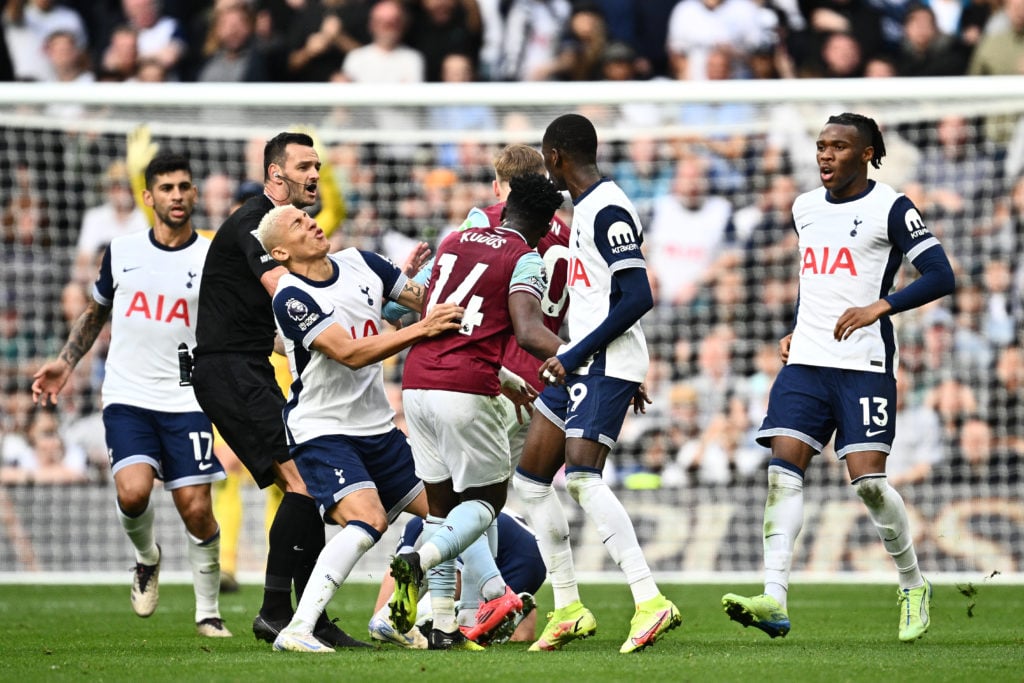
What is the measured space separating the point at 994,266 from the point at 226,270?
7.69 m

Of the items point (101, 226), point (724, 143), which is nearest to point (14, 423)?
point (101, 226)

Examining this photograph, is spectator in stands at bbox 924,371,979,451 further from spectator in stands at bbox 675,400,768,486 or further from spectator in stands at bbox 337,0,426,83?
spectator in stands at bbox 337,0,426,83

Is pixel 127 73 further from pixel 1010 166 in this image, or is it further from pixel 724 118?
pixel 1010 166

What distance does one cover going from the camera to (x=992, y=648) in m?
6.86

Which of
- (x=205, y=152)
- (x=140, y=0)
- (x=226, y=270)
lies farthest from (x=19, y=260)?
(x=226, y=270)

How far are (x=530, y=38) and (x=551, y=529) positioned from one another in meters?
9.38

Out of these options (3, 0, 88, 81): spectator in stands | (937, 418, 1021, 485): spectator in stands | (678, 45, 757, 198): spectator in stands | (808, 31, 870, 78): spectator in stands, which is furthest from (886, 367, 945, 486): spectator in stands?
(3, 0, 88, 81): spectator in stands

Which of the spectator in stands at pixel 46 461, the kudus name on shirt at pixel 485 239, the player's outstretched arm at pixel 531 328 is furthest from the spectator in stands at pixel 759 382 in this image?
the player's outstretched arm at pixel 531 328

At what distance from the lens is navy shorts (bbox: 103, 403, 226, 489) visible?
8570mm

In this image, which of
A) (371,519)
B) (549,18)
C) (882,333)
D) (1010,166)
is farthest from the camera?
(549,18)

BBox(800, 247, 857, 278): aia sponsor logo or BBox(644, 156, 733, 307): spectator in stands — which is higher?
BBox(644, 156, 733, 307): spectator in stands

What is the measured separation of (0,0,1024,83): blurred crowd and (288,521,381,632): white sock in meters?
8.99

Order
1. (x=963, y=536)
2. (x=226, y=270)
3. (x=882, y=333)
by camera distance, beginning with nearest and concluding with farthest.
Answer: (x=882, y=333), (x=226, y=270), (x=963, y=536)

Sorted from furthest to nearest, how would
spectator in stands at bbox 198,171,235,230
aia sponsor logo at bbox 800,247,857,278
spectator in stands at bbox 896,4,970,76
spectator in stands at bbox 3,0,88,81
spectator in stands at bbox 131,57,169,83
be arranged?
spectator in stands at bbox 3,0,88,81 → spectator in stands at bbox 131,57,169,83 → spectator in stands at bbox 896,4,970,76 → spectator in stands at bbox 198,171,235,230 → aia sponsor logo at bbox 800,247,857,278
